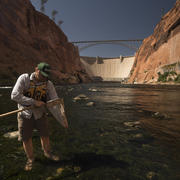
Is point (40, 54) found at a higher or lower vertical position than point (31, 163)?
higher

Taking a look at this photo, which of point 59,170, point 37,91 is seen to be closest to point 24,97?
point 37,91

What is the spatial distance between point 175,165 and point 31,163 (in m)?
3.21

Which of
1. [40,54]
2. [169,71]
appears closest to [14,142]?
[40,54]

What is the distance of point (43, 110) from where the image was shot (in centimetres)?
294

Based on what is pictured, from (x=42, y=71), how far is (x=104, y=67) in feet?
421

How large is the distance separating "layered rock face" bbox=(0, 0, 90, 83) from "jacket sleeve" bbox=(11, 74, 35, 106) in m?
29.2

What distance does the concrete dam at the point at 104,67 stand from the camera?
121 meters

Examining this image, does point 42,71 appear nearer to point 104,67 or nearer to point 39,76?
point 39,76

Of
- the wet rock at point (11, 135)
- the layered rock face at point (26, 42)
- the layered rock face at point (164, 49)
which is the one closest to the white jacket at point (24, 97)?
the wet rock at point (11, 135)

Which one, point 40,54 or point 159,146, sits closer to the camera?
point 159,146

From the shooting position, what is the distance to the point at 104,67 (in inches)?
5049

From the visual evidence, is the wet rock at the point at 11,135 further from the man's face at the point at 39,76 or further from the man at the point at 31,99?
the man's face at the point at 39,76

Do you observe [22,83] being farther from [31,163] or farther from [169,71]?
[169,71]

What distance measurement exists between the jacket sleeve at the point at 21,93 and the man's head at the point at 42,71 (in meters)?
0.23
